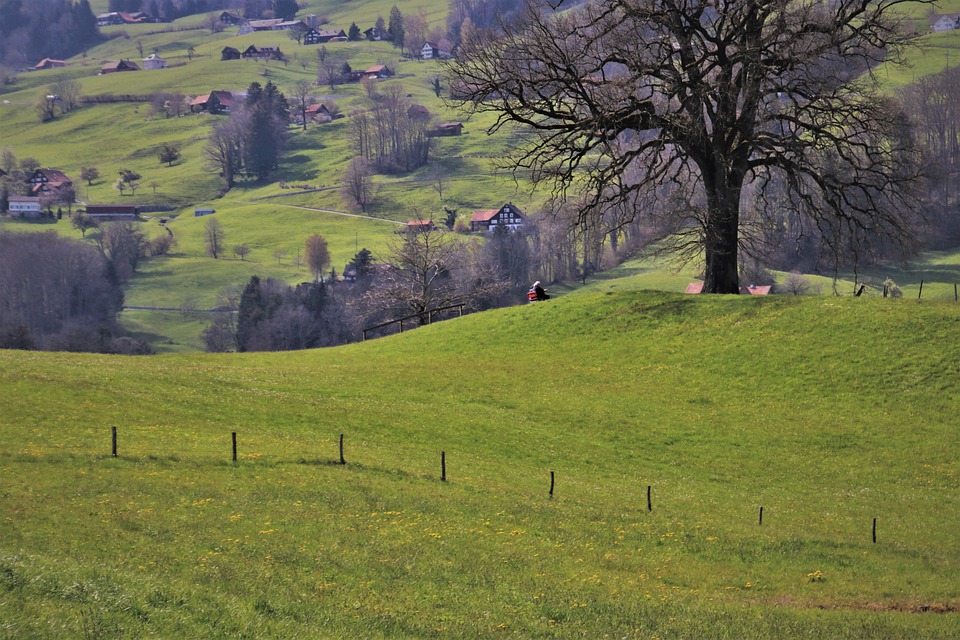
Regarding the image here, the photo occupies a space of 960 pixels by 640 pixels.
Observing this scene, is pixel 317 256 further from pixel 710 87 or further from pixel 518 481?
pixel 518 481

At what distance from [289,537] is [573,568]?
275 inches

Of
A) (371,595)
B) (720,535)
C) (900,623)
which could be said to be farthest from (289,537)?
(900,623)

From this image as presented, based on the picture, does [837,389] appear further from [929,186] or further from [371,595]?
[929,186]

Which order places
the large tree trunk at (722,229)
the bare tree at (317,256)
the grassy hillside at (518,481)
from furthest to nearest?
the bare tree at (317,256)
the large tree trunk at (722,229)
the grassy hillside at (518,481)

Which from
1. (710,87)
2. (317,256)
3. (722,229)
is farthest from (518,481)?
(317,256)

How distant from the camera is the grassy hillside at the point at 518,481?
64.7 ft

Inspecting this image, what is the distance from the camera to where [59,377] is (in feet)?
129

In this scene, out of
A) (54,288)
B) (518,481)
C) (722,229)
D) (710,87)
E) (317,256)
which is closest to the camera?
(518,481)

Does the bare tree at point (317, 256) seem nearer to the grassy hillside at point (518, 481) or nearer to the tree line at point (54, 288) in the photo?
the tree line at point (54, 288)

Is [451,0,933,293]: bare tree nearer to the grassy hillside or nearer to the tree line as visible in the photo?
the grassy hillside

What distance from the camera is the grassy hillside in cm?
1973

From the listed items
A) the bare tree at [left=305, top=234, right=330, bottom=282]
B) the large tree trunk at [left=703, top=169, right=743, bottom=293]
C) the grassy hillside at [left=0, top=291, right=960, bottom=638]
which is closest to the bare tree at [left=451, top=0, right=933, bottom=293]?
the large tree trunk at [left=703, top=169, right=743, bottom=293]

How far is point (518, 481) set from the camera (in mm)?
32000

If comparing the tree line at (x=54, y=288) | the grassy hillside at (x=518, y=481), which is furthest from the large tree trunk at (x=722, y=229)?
the tree line at (x=54, y=288)
